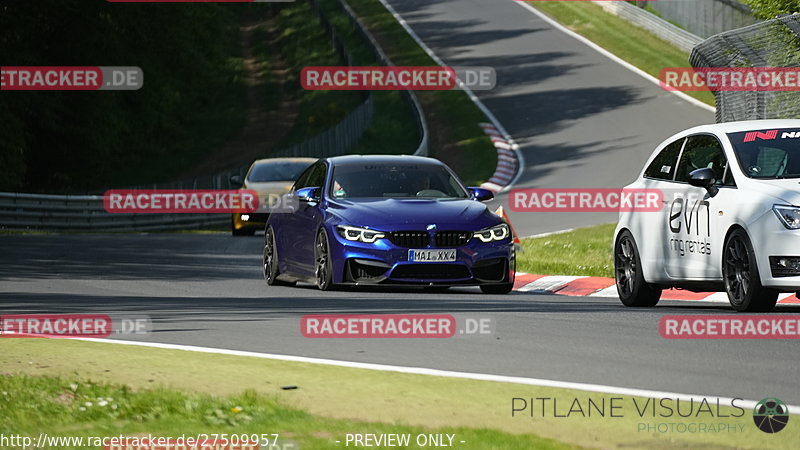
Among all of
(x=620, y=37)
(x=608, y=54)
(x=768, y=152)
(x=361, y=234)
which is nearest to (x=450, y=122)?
(x=608, y=54)

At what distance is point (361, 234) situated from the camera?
15992 millimetres

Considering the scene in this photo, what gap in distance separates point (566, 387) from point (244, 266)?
13.1m

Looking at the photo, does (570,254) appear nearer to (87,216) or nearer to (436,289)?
(436,289)

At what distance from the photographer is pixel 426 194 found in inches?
672

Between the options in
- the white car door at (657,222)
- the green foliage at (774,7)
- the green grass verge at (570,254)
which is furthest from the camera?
the green foliage at (774,7)

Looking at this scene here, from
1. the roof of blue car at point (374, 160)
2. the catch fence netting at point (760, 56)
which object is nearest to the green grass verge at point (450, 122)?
the catch fence netting at point (760, 56)

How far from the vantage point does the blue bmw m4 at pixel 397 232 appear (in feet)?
52.2

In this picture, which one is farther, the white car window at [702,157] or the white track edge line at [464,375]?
the white car window at [702,157]

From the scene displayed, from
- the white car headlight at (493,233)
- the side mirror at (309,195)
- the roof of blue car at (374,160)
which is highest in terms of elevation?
the roof of blue car at (374,160)

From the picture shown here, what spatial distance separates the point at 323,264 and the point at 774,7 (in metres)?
9.97

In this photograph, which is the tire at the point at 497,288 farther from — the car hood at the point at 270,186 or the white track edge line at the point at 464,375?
the car hood at the point at 270,186

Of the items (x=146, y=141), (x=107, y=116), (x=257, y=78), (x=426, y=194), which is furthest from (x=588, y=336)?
(x=257, y=78)

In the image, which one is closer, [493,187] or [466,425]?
[466,425]

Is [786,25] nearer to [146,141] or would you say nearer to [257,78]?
[146,141]
